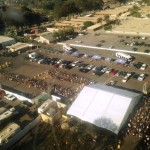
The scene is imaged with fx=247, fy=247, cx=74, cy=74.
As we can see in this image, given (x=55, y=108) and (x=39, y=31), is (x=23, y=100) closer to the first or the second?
(x=55, y=108)

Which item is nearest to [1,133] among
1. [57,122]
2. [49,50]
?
[57,122]

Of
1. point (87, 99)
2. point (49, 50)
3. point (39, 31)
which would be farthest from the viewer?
point (39, 31)

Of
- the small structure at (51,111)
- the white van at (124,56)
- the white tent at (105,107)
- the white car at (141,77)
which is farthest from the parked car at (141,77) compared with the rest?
the small structure at (51,111)

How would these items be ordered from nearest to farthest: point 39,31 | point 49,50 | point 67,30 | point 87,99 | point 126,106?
point 126,106 → point 87,99 → point 49,50 → point 67,30 → point 39,31

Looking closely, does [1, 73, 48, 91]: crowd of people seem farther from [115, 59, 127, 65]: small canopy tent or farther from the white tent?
[115, 59, 127, 65]: small canopy tent

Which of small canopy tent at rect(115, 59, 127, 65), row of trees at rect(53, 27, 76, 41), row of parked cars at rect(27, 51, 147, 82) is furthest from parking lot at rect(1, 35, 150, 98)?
row of trees at rect(53, 27, 76, 41)

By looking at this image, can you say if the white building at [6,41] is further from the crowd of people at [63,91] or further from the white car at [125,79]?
the white car at [125,79]

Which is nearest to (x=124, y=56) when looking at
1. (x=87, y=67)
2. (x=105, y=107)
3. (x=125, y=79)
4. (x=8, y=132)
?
(x=87, y=67)
